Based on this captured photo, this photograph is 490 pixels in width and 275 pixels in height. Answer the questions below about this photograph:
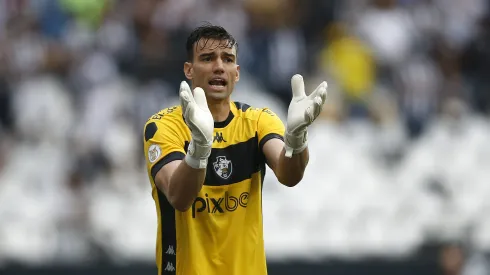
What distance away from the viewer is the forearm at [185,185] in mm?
5730

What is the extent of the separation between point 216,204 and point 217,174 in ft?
0.55

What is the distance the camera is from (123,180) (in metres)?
12.9

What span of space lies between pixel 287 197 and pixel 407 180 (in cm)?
145

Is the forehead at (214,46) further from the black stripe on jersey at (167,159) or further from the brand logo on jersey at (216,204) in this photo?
the brand logo on jersey at (216,204)

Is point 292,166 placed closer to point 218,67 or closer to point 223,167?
point 223,167

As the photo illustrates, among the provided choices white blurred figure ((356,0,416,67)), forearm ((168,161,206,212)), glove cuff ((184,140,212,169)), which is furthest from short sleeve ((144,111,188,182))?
white blurred figure ((356,0,416,67))

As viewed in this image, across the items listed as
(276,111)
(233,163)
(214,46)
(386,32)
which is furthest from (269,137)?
(386,32)

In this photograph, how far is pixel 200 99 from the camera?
18.8 ft

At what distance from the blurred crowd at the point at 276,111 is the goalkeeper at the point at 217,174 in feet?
19.4

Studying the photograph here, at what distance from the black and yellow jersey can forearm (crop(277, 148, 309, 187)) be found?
1.22ft

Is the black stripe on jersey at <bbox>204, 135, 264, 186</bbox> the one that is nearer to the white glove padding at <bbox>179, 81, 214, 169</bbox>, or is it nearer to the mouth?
the mouth

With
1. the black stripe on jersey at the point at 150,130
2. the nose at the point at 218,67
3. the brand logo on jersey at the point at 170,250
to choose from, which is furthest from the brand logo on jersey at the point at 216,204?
the nose at the point at 218,67

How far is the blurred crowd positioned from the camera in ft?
41.1

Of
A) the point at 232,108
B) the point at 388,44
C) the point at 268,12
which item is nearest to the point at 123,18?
the point at 268,12
